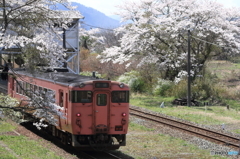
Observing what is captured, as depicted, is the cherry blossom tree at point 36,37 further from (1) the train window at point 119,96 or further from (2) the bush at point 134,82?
(2) the bush at point 134,82

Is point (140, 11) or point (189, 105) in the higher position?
point (140, 11)

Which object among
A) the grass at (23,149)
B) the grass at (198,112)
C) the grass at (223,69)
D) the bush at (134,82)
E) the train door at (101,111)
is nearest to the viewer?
the grass at (23,149)

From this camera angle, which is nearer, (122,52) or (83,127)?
(83,127)

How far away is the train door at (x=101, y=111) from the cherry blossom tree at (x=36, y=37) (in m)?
2.13

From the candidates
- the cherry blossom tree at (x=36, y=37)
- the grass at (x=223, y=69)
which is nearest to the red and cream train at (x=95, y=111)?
the cherry blossom tree at (x=36, y=37)

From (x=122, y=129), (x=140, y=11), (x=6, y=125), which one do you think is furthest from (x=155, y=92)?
(x=122, y=129)

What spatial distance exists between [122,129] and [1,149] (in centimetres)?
362

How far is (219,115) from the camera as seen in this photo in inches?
880

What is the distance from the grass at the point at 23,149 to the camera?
40.3ft

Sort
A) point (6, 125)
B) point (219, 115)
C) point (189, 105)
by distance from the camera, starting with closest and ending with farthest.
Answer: point (6, 125) → point (219, 115) → point (189, 105)

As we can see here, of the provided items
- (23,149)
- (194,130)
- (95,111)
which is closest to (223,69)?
(194,130)

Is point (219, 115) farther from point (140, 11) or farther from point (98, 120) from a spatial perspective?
point (140, 11)

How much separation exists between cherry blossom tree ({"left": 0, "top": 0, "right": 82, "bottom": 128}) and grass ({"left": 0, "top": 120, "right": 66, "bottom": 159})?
5.70ft

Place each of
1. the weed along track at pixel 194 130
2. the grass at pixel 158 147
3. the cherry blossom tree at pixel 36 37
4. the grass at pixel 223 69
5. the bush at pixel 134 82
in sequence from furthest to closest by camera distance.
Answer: the grass at pixel 223 69 < the bush at pixel 134 82 < the weed along track at pixel 194 130 < the grass at pixel 158 147 < the cherry blossom tree at pixel 36 37
